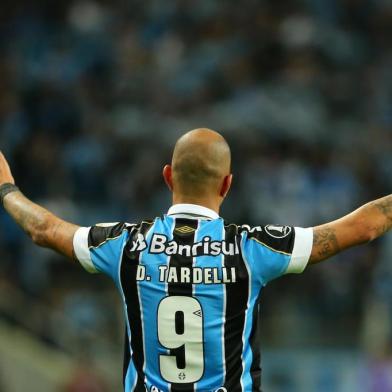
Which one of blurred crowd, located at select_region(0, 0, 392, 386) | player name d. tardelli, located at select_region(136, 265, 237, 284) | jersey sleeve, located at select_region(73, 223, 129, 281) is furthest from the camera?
blurred crowd, located at select_region(0, 0, 392, 386)

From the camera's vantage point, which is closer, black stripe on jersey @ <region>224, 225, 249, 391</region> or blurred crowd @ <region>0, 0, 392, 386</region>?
black stripe on jersey @ <region>224, 225, 249, 391</region>

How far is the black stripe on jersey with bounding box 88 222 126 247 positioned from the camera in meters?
4.39

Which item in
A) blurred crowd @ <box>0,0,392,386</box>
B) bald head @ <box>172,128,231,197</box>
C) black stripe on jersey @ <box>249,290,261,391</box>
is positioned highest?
blurred crowd @ <box>0,0,392,386</box>

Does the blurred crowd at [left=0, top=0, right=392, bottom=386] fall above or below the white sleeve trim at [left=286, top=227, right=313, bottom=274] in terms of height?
above

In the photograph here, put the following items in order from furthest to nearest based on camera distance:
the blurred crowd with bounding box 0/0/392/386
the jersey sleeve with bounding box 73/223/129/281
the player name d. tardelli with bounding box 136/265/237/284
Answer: the blurred crowd with bounding box 0/0/392/386 → the jersey sleeve with bounding box 73/223/129/281 → the player name d. tardelli with bounding box 136/265/237/284

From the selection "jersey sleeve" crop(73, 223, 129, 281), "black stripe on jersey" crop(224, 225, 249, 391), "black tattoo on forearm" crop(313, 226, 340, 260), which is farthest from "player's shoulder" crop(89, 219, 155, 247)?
"black tattoo on forearm" crop(313, 226, 340, 260)

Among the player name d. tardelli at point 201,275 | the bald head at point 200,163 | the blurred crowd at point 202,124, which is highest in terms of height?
the blurred crowd at point 202,124

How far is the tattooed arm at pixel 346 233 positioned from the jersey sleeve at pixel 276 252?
35 millimetres

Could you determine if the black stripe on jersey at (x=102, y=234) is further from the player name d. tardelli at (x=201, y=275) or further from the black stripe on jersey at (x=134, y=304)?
the player name d. tardelli at (x=201, y=275)

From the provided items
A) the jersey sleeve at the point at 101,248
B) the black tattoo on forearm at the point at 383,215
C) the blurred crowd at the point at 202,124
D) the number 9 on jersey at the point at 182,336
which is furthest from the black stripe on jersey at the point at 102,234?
the blurred crowd at the point at 202,124

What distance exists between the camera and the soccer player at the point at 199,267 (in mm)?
4266


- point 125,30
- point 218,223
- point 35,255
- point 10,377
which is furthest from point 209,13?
point 218,223

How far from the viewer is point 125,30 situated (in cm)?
1505

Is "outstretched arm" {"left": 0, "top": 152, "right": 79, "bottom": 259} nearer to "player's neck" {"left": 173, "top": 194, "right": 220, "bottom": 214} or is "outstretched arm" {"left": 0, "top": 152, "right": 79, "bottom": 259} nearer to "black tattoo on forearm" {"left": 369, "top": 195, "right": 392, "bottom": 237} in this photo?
"player's neck" {"left": 173, "top": 194, "right": 220, "bottom": 214}
